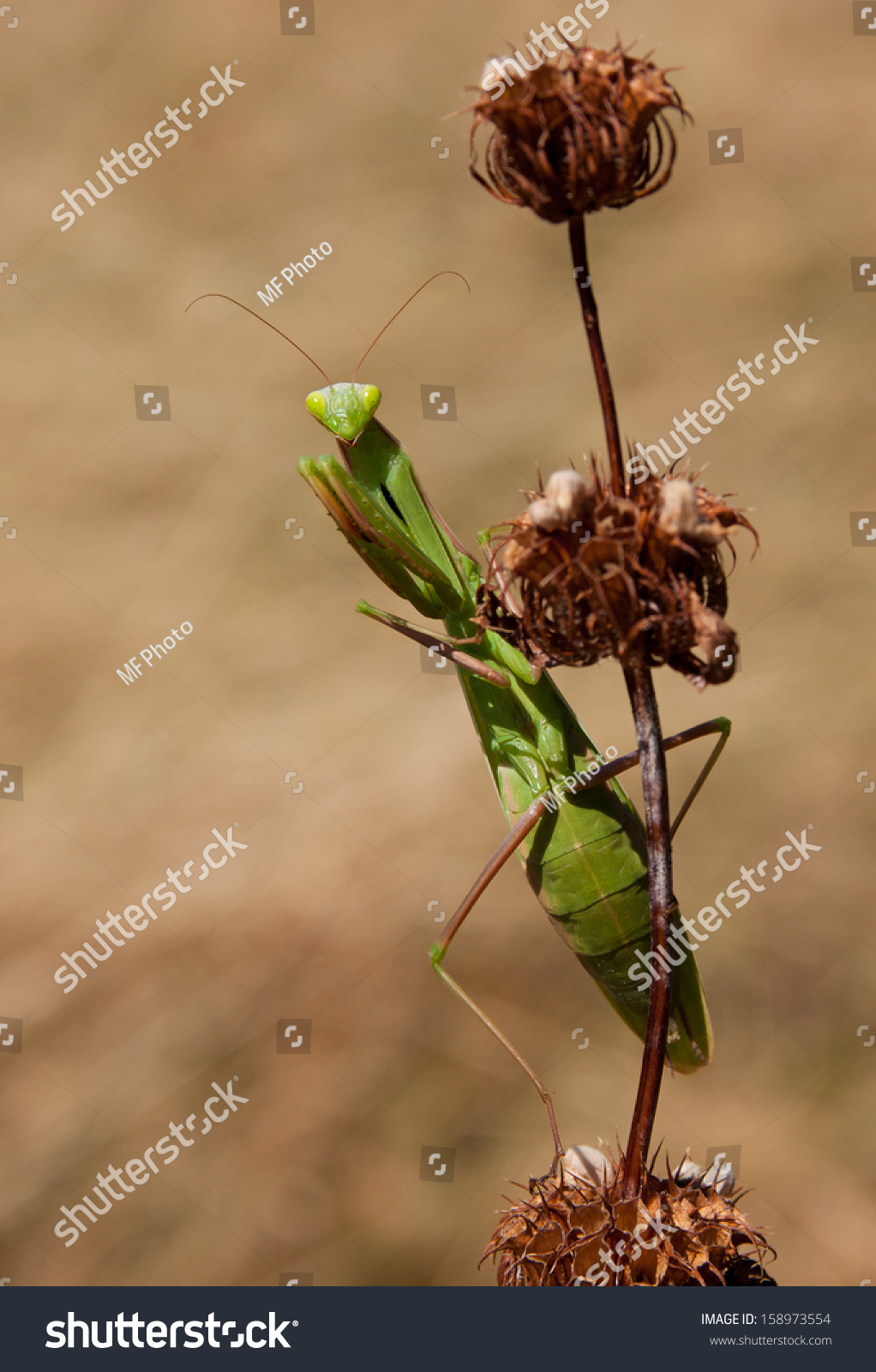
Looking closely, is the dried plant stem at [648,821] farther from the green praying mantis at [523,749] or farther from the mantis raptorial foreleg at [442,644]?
the mantis raptorial foreleg at [442,644]

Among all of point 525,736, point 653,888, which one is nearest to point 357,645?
point 525,736

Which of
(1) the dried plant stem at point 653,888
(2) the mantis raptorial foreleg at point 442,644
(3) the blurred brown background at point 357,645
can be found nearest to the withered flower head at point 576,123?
(1) the dried plant stem at point 653,888

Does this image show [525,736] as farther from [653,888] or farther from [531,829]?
[653,888]

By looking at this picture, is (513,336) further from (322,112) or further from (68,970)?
(68,970)

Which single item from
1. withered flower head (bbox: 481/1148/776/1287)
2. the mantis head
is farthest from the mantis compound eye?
withered flower head (bbox: 481/1148/776/1287)

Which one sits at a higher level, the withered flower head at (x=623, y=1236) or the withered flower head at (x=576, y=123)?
the withered flower head at (x=576, y=123)

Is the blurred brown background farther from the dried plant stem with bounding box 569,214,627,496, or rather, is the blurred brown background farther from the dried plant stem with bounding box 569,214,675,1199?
the dried plant stem with bounding box 569,214,627,496
